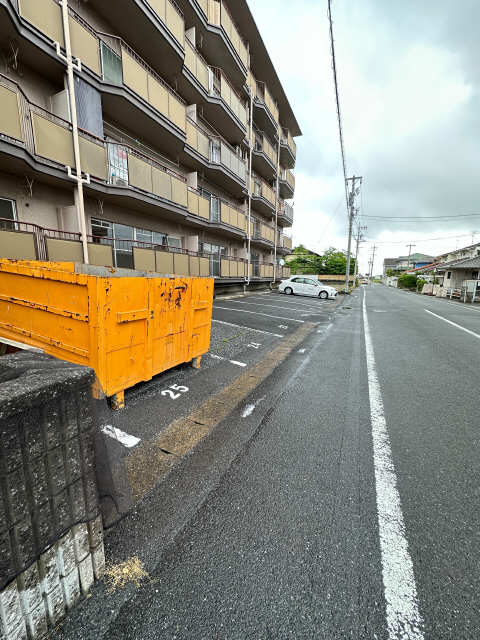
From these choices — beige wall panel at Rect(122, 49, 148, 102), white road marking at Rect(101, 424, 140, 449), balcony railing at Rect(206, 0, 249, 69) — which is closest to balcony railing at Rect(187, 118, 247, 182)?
beige wall panel at Rect(122, 49, 148, 102)

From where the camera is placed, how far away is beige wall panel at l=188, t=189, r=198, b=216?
10.6 m

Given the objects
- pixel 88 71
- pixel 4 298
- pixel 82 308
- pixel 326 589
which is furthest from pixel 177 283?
pixel 88 71

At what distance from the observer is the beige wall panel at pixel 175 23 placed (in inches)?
327

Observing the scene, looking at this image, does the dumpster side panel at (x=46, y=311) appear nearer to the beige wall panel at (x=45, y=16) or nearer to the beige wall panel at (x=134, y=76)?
the beige wall panel at (x=45, y=16)

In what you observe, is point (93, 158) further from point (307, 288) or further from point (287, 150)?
point (287, 150)

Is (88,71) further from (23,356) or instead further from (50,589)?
(50,589)

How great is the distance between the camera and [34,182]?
6613 mm

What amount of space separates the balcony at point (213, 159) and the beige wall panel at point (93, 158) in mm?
4414

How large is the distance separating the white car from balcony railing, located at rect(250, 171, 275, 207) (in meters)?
6.61

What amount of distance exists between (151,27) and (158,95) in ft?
5.64

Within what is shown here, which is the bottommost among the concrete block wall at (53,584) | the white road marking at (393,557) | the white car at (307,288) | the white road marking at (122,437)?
the white road marking at (393,557)

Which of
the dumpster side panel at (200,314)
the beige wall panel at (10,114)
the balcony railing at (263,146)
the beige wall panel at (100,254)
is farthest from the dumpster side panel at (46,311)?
the balcony railing at (263,146)

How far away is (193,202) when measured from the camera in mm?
10852

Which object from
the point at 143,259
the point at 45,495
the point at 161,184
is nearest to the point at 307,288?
the point at 161,184
